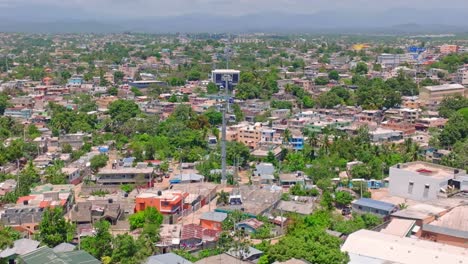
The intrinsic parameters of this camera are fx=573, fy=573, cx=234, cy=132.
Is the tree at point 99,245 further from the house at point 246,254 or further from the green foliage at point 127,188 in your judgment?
the green foliage at point 127,188

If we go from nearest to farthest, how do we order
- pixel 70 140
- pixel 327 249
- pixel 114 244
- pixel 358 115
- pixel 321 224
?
pixel 327 249, pixel 114 244, pixel 321 224, pixel 70 140, pixel 358 115

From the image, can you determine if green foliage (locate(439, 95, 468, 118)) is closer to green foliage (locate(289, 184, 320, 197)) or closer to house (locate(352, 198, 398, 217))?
green foliage (locate(289, 184, 320, 197))

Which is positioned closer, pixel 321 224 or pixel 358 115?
pixel 321 224

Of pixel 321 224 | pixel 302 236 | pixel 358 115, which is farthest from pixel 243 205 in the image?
pixel 358 115

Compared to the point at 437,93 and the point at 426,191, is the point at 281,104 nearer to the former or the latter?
the point at 437,93

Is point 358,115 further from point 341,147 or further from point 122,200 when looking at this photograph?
point 122,200

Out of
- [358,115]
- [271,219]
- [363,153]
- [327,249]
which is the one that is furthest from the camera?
[358,115]
